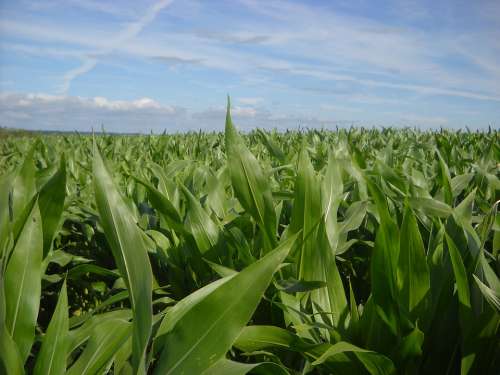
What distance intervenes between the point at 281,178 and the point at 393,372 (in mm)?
1490

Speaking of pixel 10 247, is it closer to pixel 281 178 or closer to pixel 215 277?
pixel 215 277

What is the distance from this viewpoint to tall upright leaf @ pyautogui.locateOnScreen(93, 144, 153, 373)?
2.38 feet

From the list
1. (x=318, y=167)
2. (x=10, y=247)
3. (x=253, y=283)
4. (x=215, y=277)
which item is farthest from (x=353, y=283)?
(x=318, y=167)

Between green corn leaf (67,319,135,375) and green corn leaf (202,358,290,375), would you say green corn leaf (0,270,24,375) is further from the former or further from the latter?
green corn leaf (202,358,290,375)

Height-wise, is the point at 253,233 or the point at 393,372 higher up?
the point at 253,233

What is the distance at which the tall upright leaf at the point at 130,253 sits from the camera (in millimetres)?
724

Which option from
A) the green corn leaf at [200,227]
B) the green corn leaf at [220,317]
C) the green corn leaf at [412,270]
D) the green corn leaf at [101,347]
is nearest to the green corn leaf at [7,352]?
the green corn leaf at [101,347]

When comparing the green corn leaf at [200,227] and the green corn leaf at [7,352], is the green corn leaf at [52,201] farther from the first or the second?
the green corn leaf at [7,352]

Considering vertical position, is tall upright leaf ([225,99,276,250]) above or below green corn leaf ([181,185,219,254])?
above

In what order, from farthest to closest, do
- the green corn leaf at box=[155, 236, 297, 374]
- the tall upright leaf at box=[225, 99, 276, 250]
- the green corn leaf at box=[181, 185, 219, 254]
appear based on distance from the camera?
the green corn leaf at box=[181, 185, 219, 254], the tall upright leaf at box=[225, 99, 276, 250], the green corn leaf at box=[155, 236, 297, 374]

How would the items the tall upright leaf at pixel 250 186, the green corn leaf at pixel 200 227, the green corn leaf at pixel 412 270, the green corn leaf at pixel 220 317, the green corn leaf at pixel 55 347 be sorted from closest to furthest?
the green corn leaf at pixel 220 317
the green corn leaf at pixel 55 347
the green corn leaf at pixel 412 270
the tall upright leaf at pixel 250 186
the green corn leaf at pixel 200 227

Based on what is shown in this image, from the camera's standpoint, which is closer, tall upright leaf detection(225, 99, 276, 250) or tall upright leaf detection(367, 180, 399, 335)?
tall upright leaf detection(367, 180, 399, 335)

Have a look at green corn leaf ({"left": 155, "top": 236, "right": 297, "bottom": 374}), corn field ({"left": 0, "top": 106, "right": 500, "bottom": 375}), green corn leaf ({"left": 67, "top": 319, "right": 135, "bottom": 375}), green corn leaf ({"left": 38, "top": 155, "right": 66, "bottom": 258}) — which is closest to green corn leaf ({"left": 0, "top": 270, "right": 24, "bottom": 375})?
corn field ({"left": 0, "top": 106, "right": 500, "bottom": 375})

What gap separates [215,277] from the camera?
54.5 inches
